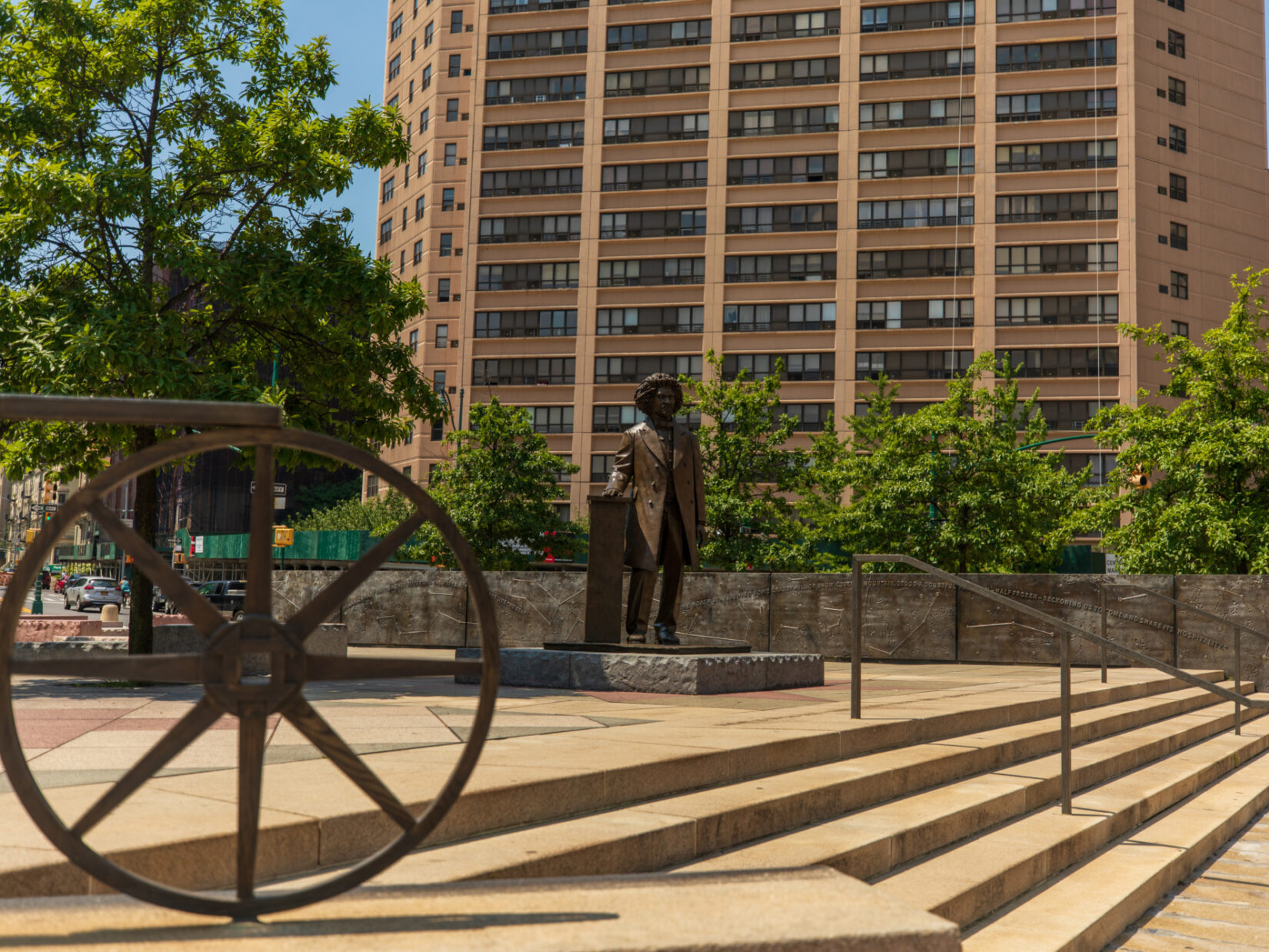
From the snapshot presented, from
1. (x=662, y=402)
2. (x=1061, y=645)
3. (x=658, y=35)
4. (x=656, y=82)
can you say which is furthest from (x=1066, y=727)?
(x=658, y=35)

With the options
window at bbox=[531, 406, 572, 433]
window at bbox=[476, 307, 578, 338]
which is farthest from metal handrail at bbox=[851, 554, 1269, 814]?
window at bbox=[476, 307, 578, 338]

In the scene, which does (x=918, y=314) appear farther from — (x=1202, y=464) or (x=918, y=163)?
(x=1202, y=464)

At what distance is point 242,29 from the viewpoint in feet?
46.0

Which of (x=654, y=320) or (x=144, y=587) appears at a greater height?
(x=654, y=320)

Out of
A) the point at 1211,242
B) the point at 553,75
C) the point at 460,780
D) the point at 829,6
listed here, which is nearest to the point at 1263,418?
the point at 460,780

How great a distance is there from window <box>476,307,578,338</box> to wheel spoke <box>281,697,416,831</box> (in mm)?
62571

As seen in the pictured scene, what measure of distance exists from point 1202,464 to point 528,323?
146 ft

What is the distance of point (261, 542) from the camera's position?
8.95 feet

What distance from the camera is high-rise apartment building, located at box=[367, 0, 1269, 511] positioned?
57.3 meters

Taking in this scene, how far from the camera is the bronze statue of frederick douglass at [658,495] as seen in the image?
10.7 meters

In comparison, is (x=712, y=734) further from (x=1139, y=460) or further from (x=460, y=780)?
(x=1139, y=460)

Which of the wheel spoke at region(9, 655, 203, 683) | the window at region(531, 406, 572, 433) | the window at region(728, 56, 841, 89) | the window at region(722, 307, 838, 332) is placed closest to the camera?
the wheel spoke at region(9, 655, 203, 683)

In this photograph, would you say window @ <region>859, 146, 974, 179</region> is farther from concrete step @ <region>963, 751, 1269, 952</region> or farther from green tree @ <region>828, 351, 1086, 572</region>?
concrete step @ <region>963, 751, 1269, 952</region>

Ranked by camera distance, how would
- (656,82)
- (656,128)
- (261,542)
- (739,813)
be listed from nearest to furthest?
1. (261,542)
2. (739,813)
3. (656,128)
4. (656,82)
